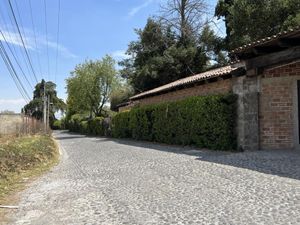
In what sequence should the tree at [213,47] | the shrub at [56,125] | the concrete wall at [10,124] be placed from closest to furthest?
the concrete wall at [10,124] → the tree at [213,47] → the shrub at [56,125]


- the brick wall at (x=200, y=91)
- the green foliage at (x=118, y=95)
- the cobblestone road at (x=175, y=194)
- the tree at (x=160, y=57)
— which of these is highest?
the tree at (x=160, y=57)

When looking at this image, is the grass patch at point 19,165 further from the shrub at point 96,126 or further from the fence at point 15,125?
the shrub at point 96,126

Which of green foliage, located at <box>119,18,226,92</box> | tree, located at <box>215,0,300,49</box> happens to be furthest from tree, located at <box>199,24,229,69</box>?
tree, located at <box>215,0,300,49</box>

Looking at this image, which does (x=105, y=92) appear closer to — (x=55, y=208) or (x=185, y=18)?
(x=185, y=18)

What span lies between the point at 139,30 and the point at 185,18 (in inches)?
202

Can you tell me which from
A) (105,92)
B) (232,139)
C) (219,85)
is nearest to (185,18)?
(105,92)

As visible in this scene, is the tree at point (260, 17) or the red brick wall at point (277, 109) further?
the tree at point (260, 17)

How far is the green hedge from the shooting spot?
49.1ft

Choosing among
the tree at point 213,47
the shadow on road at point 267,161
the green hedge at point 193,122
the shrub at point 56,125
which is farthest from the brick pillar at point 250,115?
the shrub at point 56,125

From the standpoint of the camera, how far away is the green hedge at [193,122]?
49.1ft

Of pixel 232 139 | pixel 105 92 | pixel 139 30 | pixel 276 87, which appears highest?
pixel 139 30

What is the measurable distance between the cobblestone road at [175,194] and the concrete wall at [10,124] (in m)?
16.5

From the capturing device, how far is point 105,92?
5431 centimetres

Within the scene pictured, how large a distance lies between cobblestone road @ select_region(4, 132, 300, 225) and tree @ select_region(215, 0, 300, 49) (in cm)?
1750
